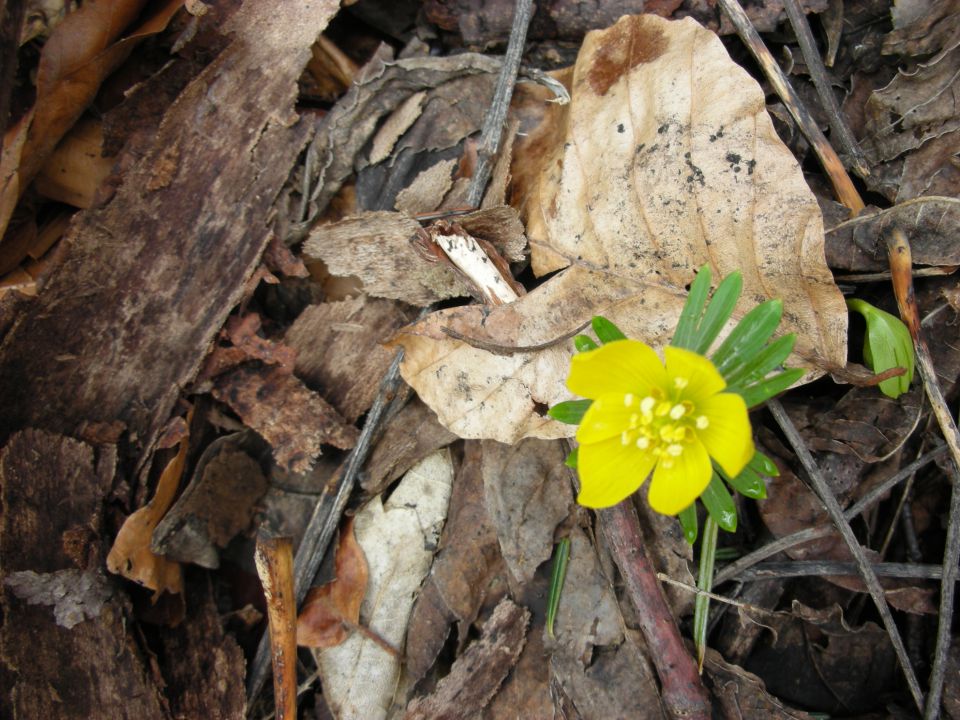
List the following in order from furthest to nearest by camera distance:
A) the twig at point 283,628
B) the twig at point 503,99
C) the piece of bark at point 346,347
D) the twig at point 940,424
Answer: the piece of bark at point 346,347, the twig at point 503,99, the twig at point 283,628, the twig at point 940,424

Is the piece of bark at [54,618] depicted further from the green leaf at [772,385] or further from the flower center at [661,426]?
the green leaf at [772,385]

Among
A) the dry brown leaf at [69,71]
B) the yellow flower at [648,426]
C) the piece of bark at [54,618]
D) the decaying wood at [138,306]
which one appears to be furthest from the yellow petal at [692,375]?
the dry brown leaf at [69,71]

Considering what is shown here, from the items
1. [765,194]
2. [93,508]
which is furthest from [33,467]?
[765,194]

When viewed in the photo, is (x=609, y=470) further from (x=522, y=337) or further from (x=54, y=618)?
(x=54, y=618)

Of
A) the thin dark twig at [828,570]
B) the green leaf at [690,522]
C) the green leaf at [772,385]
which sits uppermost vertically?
the green leaf at [772,385]

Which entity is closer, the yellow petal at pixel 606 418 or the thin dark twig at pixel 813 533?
the yellow petal at pixel 606 418

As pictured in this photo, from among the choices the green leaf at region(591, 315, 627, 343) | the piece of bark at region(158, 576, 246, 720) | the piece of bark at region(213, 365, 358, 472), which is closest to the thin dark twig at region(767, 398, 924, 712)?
the green leaf at region(591, 315, 627, 343)

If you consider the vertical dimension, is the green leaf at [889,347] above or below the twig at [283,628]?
below

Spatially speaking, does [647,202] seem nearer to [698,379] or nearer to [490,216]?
[490,216]
